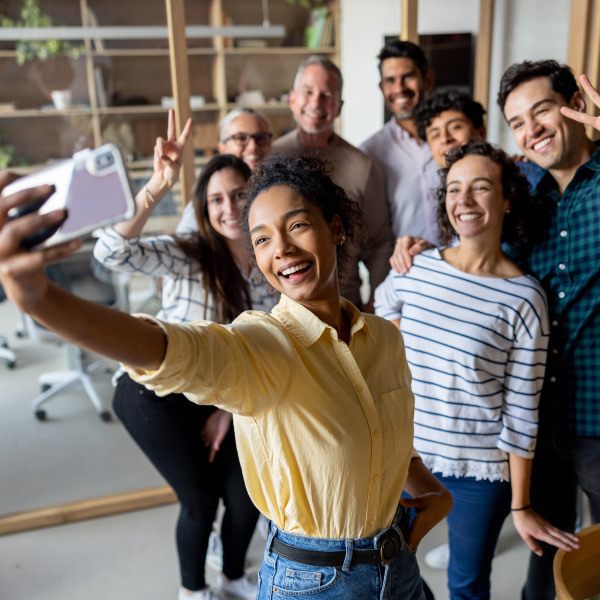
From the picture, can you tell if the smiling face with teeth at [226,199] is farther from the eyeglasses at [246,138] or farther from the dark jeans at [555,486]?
the dark jeans at [555,486]

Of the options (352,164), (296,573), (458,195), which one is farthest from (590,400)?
(352,164)

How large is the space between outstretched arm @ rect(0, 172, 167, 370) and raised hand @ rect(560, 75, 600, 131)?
122cm

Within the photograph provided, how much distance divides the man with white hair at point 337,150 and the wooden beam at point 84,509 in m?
1.38

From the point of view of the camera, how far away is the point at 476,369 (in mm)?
1602

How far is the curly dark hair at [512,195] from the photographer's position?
170 centimetres

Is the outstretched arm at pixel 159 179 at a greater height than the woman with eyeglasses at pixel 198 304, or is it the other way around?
the outstretched arm at pixel 159 179

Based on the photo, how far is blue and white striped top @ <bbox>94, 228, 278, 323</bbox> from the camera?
178 centimetres

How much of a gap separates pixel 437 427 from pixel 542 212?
70 centimetres

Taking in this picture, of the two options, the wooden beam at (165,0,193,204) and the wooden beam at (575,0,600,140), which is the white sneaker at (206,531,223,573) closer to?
the wooden beam at (165,0,193,204)

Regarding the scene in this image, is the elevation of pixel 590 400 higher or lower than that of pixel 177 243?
lower

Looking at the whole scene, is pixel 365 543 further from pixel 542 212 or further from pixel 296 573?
pixel 542 212

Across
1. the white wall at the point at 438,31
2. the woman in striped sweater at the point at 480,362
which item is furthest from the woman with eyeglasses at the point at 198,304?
the white wall at the point at 438,31

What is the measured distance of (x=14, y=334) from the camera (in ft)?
8.96

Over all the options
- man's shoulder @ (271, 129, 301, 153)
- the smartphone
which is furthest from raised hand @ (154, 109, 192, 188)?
the smartphone
